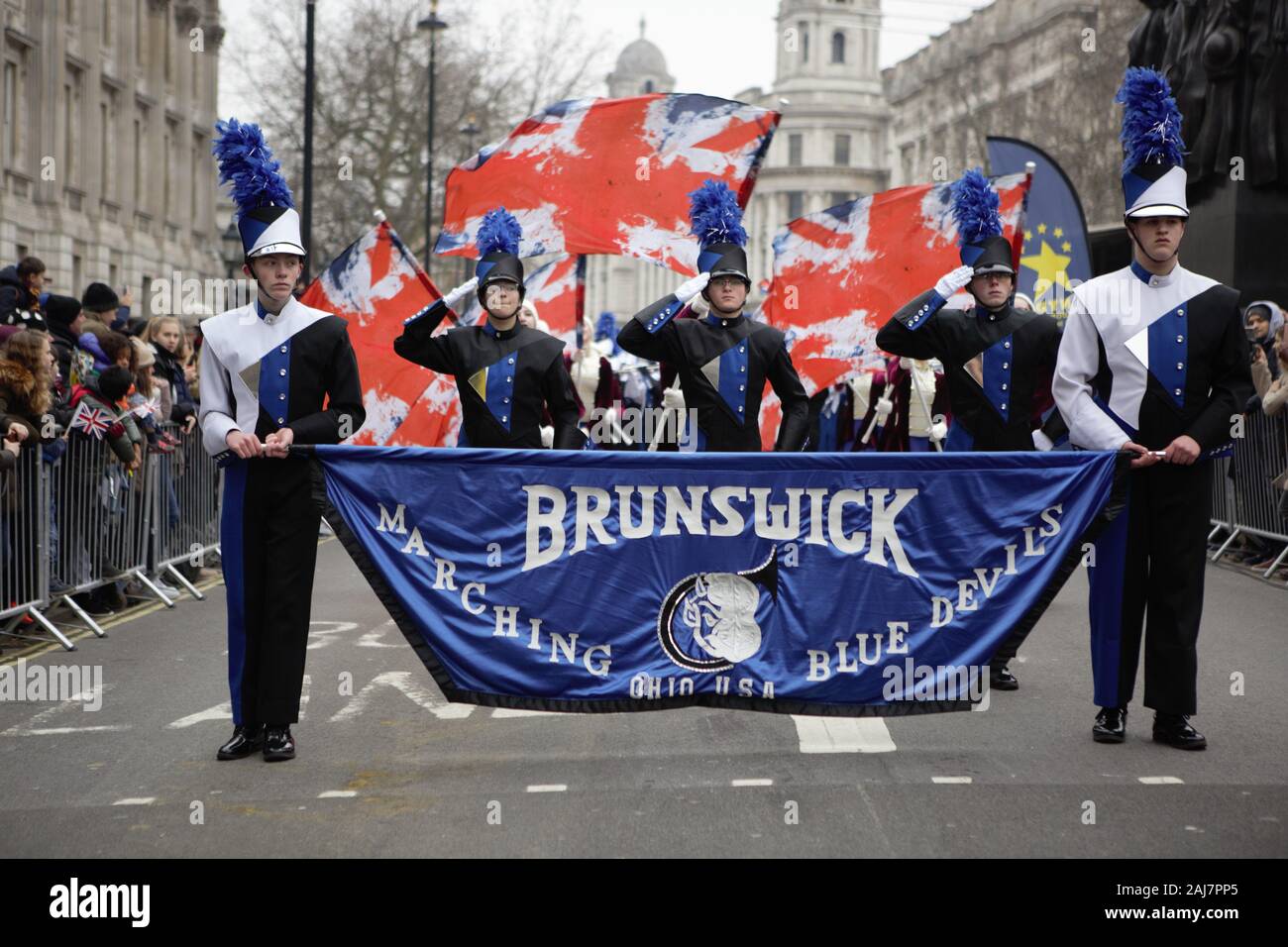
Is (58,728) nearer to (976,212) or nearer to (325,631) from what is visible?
(325,631)

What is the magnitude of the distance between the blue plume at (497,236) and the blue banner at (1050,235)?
8646mm

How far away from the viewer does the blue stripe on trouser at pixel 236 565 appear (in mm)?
7340

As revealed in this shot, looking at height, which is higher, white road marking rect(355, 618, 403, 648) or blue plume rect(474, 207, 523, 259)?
blue plume rect(474, 207, 523, 259)

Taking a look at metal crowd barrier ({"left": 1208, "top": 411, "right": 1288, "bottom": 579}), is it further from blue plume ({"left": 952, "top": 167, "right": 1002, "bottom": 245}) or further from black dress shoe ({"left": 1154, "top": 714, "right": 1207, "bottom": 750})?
black dress shoe ({"left": 1154, "top": 714, "right": 1207, "bottom": 750})

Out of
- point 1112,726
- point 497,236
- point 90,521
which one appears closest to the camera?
point 1112,726

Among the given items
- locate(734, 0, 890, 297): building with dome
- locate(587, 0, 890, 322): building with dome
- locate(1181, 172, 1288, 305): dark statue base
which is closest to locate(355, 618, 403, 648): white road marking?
locate(1181, 172, 1288, 305): dark statue base

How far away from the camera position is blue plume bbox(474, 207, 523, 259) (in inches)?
342

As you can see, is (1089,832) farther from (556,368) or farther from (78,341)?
(78,341)

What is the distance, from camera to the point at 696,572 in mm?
7137

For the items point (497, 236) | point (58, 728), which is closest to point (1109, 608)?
point (497, 236)

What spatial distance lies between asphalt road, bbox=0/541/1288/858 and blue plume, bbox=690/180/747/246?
2243mm

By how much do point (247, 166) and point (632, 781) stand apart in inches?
115

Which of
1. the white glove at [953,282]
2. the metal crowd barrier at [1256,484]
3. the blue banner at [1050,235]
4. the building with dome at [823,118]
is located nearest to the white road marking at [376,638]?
the white glove at [953,282]
